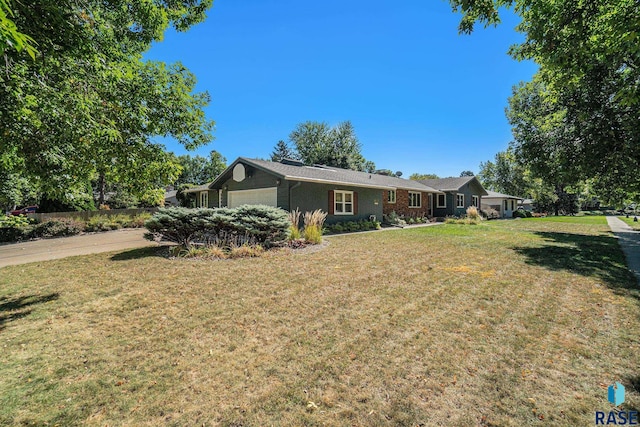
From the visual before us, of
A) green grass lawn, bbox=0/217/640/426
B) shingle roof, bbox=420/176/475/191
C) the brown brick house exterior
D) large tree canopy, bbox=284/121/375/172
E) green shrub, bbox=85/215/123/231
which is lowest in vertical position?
green grass lawn, bbox=0/217/640/426

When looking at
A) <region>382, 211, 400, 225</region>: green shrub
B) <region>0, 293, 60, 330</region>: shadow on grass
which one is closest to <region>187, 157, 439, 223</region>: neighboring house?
<region>382, 211, 400, 225</region>: green shrub

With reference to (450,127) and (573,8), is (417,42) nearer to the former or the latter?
(573,8)

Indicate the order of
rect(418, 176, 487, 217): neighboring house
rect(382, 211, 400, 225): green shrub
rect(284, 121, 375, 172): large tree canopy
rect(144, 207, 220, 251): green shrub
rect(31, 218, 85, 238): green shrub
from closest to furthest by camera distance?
rect(144, 207, 220, 251): green shrub < rect(31, 218, 85, 238): green shrub < rect(382, 211, 400, 225): green shrub < rect(418, 176, 487, 217): neighboring house < rect(284, 121, 375, 172): large tree canopy

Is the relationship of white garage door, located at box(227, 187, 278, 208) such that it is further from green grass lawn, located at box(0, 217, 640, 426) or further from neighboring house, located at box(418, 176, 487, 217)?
neighboring house, located at box(418, 176, 487, 217)

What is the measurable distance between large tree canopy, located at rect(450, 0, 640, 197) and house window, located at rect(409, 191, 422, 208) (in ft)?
31.9

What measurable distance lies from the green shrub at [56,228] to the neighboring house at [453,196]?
88.4ft

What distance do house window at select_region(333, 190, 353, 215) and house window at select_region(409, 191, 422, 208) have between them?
8087 mm

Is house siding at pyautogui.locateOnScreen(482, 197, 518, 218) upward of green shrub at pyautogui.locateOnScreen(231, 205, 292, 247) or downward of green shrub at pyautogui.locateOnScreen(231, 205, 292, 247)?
upward

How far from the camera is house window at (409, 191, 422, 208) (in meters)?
22.5

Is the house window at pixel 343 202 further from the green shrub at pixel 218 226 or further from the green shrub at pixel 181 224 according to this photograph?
the green shrub at pixel 181 224

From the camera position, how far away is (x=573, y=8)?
4.97 metres

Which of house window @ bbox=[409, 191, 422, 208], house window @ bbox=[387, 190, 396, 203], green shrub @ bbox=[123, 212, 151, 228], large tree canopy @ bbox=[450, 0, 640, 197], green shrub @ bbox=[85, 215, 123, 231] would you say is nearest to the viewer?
large tree canopy @ bbox=[450, 0, 640, 197]

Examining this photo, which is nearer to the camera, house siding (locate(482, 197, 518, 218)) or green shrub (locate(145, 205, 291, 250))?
green shrub (locate(145, 205, 291, 250))

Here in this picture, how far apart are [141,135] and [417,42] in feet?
34.0
